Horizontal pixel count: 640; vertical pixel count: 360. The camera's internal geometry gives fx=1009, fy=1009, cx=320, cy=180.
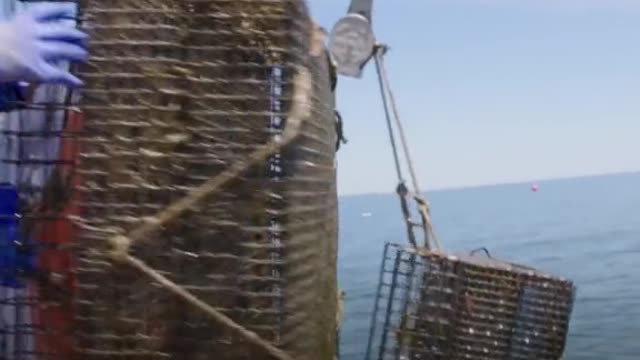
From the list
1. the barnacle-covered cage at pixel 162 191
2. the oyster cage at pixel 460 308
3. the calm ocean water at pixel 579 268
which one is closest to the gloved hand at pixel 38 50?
Result: the barnacle-covered cage at pixel 162 191

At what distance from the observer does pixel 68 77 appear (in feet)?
6.85

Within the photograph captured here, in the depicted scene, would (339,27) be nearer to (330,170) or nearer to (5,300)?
(330,170)

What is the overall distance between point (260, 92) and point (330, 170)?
1.52 feet

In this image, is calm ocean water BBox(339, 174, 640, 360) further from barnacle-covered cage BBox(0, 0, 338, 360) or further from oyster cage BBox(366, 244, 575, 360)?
barnacle-covered cage BBox(0, 0, 338, 360)

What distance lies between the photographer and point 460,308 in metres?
4.28

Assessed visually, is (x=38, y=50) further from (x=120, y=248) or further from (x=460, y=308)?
(x=460, y=308)

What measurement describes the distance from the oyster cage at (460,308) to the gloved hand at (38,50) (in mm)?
2412

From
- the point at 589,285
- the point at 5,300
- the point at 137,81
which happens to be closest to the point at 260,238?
the point at 137,81

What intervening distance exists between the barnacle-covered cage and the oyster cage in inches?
85.2

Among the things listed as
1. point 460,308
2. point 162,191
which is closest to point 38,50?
point 162,191

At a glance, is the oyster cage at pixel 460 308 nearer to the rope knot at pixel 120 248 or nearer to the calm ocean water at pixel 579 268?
the calm ocean water at pixel 579 268

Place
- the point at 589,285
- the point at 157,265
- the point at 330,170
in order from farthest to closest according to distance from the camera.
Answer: the point at 589,285 < the point at 330,170 < the point at 157,265

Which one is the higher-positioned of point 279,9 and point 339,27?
point 339,27

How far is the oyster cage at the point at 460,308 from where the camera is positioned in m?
4.26
